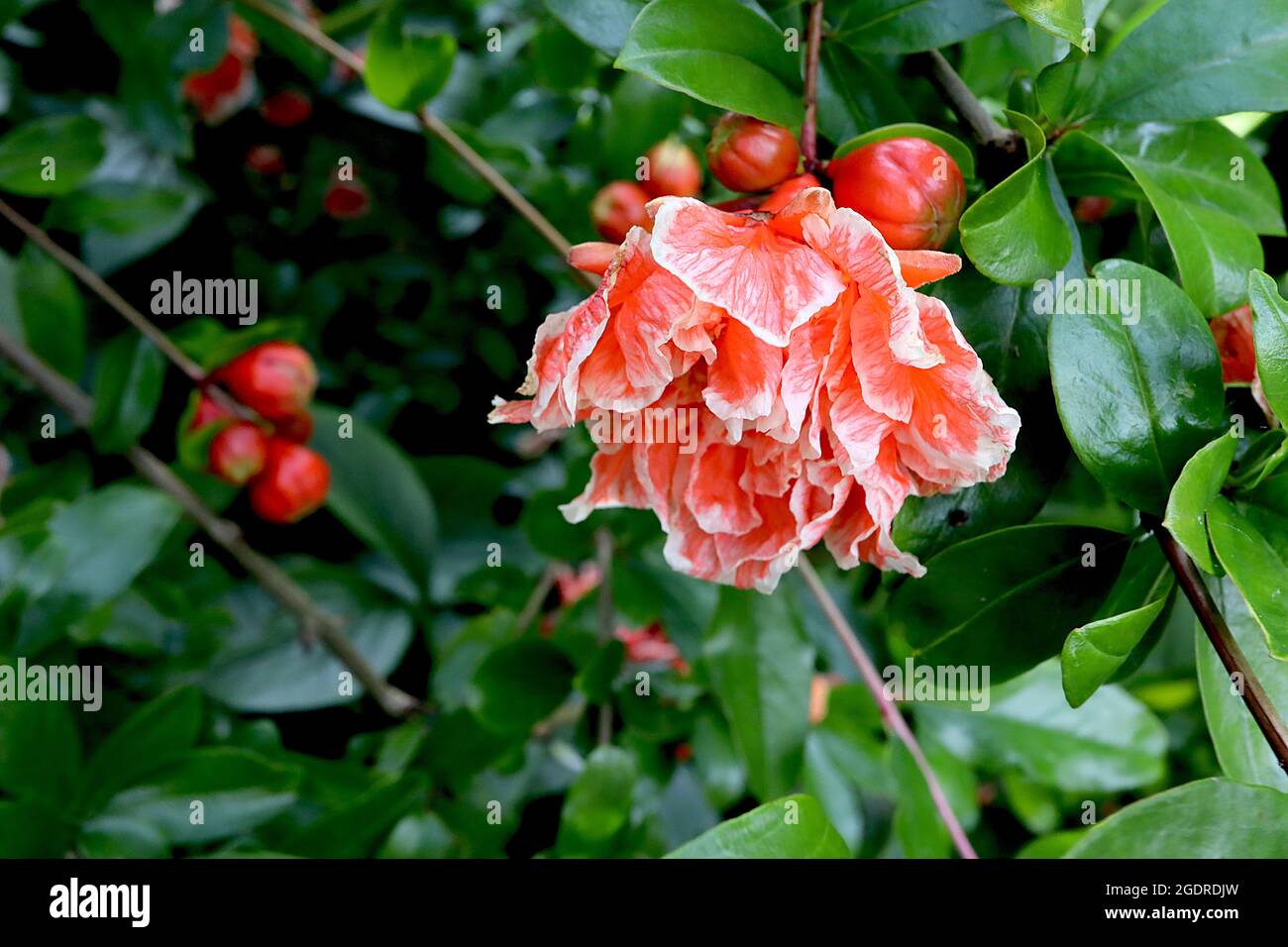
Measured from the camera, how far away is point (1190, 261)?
0.56 meters

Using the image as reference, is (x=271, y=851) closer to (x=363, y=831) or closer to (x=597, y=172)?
(x=363, y=831)

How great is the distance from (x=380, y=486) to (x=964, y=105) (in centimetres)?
82

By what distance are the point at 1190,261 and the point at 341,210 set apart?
1.08 meters

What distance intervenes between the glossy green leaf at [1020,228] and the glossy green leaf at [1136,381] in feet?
0.09

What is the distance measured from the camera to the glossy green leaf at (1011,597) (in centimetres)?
59

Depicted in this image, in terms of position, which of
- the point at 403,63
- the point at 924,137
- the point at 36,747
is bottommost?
the point at 36,747

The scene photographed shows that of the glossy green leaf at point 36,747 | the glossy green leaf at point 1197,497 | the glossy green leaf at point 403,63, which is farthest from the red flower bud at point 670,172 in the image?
the glossy green leaf at point 36,747

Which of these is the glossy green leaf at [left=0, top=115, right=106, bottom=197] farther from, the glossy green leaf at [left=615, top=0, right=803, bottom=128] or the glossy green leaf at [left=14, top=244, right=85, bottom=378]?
the glossy green leaf at [left=615, top=0, right=803, bottom=128]

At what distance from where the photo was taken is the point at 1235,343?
60 cm

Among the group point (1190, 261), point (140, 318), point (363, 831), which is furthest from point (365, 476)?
point (1190, 261)

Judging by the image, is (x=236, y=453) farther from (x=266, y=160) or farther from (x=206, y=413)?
(x=266, y=160)

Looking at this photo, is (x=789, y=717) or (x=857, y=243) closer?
(x=857, y=243)

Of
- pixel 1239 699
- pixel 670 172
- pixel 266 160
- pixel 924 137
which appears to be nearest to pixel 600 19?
pixel 924 137
